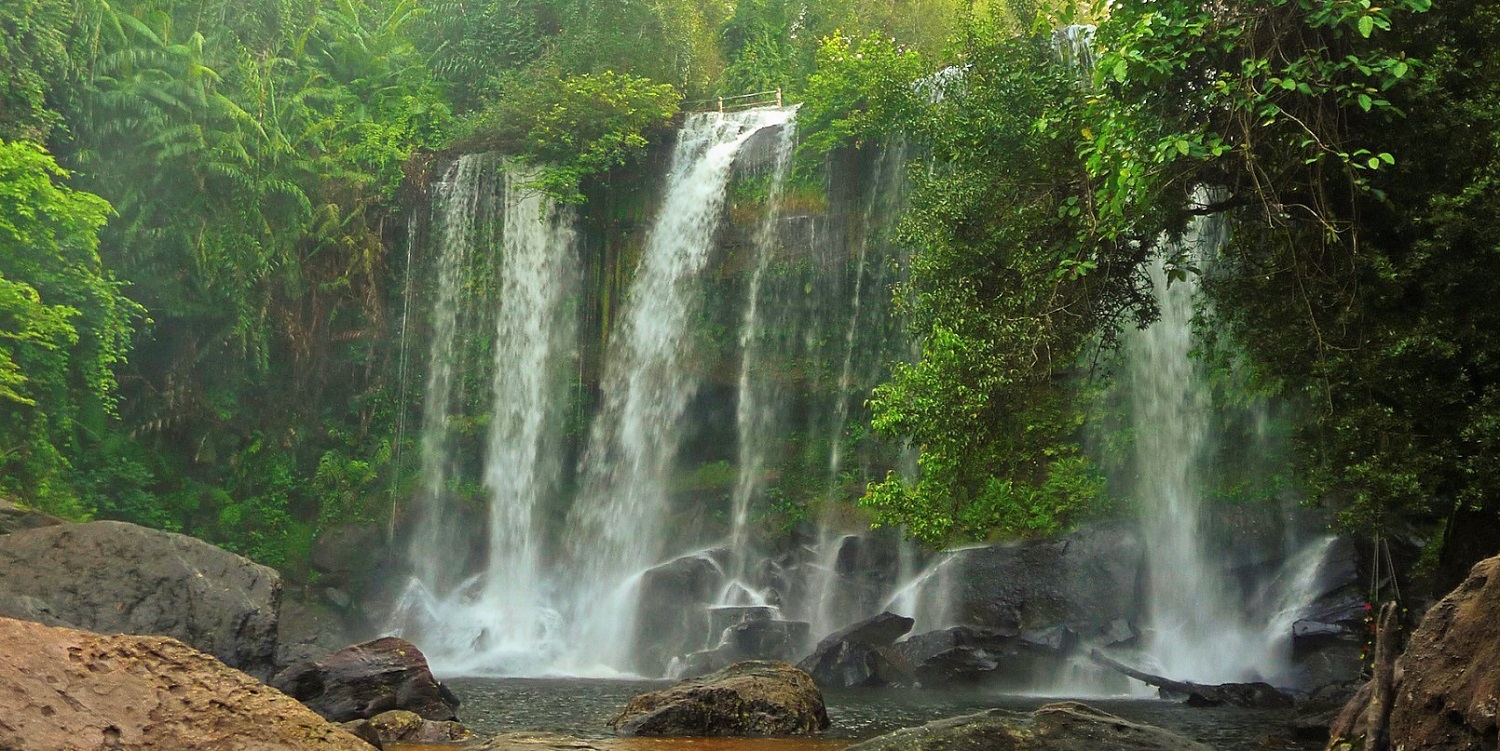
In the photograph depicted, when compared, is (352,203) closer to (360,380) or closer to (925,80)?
(360,380)

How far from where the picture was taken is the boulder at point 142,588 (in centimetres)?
1162

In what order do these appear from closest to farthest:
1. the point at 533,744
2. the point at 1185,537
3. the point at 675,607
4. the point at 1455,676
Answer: the point at 1455,676 < the point at 533,744 < the point at 1185,537 < the point at 675,607

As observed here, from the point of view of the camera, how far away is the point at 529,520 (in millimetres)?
23766

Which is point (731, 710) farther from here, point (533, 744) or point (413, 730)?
point (413, 730)

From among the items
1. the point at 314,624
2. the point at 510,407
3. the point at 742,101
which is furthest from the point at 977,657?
the point at 742,101

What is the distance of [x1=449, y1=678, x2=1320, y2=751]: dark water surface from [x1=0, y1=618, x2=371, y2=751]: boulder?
12.2 ft

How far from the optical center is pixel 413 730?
11.0m

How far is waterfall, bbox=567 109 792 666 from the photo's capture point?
23109 mm

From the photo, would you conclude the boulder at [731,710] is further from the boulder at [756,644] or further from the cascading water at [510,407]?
the cascading water at [510,407]

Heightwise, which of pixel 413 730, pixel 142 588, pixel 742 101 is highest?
Answer: pixel 742 101

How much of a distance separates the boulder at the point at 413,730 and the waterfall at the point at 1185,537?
11.3 metres

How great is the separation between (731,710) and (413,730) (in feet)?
10.0

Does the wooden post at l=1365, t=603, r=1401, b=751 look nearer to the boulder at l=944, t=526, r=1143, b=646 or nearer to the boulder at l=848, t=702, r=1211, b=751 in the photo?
the boulder at l=848, t=702, r=1211, b=751

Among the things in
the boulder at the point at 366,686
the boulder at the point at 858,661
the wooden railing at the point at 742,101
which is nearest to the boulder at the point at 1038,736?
the boulder at the point at 366,686
